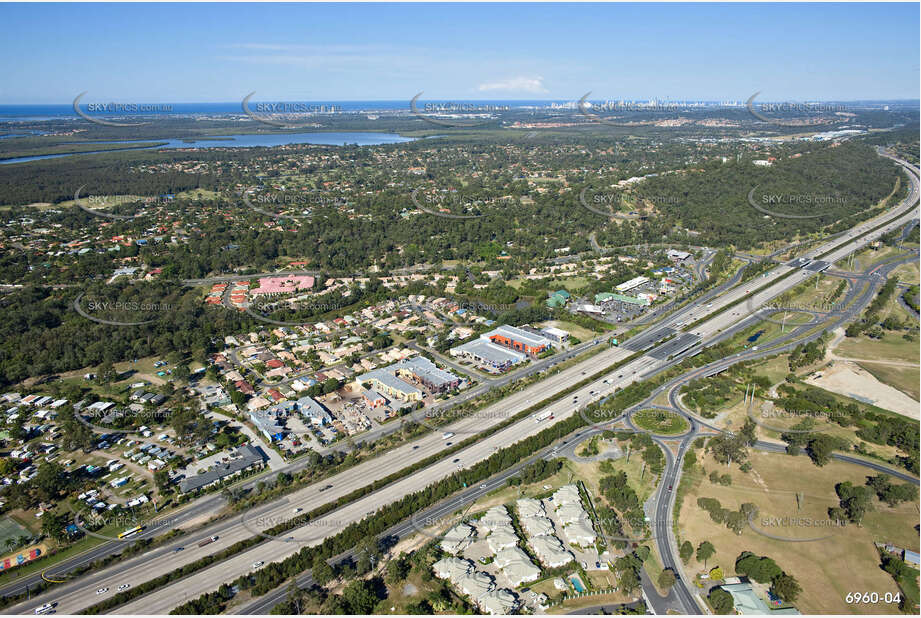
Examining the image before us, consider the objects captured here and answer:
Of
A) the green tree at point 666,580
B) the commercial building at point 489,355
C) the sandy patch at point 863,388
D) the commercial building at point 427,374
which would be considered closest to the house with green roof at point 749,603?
the green tree at point 666,580

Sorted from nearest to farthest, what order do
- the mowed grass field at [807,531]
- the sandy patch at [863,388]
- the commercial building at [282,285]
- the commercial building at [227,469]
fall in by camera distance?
the mowed grass field at [807,531] → the commercial building at [227,469] → the sandy patch at [863,388] → the commercial building at [282,285]

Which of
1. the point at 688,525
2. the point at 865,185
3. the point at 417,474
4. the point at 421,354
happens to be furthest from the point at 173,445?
the point at 865,185

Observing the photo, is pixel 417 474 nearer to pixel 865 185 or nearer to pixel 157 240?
pixel 157 240

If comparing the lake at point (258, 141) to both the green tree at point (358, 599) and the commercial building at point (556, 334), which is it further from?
the green tree at point (358, 599)

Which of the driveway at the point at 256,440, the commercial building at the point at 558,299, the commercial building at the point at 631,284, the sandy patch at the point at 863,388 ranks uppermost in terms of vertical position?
the commercial building at the point at 631,284

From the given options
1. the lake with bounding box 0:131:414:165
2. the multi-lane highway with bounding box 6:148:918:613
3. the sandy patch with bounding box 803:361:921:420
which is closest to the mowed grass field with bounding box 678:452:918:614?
the sandy patch with bounding box 803:361:921:420

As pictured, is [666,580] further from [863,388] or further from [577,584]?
[863,388]

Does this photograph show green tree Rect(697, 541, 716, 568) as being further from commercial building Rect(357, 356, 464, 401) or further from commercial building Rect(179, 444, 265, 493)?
commercial building Rect(179, 444, 265, 493)
